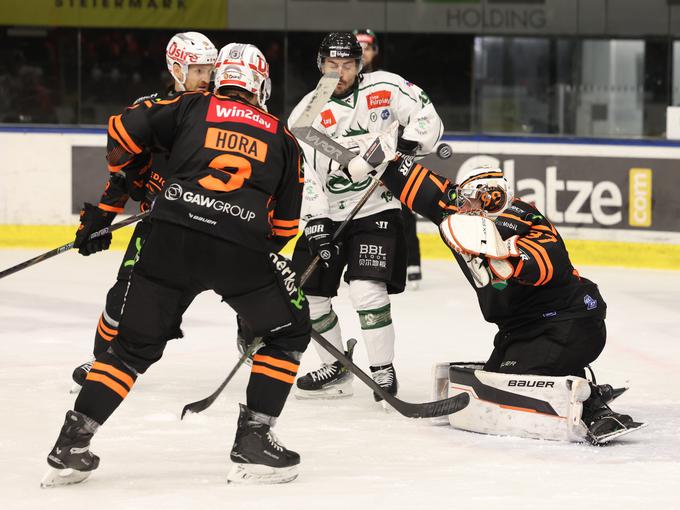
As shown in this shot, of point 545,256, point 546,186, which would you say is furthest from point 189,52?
point 546,186

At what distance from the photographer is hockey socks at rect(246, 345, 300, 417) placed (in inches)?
129

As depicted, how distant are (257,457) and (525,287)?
105 centimetres

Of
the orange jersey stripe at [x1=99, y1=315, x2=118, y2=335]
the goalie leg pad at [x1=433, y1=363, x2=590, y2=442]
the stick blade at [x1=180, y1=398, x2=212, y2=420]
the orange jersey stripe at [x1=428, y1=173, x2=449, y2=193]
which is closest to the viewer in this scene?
the stick blade at [x1=180, y1=398, x2=212, y2=420]

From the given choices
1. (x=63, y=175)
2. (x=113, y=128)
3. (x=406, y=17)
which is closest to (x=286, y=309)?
(x=113, y=128)

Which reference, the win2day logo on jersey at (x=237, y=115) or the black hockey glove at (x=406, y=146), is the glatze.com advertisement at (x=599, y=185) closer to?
the black hockey glove at (x=406, y=146)

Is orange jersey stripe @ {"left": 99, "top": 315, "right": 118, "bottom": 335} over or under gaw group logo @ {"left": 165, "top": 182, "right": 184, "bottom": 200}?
under

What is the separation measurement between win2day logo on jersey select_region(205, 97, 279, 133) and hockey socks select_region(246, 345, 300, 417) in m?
0.52

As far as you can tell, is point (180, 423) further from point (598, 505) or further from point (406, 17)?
point (406, 17)

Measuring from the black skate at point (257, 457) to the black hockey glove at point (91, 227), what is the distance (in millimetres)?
764

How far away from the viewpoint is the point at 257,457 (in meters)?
3.27

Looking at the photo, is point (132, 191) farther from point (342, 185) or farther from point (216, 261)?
point (216, 261)

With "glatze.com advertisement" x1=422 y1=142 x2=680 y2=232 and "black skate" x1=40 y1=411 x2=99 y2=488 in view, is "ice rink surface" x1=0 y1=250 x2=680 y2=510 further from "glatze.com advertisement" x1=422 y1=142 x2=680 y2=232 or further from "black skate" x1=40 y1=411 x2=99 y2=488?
"glatze.com advertisement" x1=422 y1=142 x2=680 y2=232

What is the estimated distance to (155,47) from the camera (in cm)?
1074

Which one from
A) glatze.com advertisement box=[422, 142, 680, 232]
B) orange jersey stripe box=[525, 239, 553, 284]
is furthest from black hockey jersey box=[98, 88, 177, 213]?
glatze.com advertisement box=[422, 142, 680, 232]
